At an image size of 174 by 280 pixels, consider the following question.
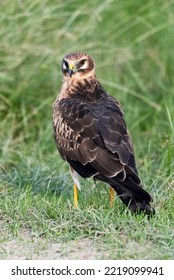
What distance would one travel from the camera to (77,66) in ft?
23.0

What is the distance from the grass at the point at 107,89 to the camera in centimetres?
576

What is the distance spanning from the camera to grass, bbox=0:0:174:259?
5.76 metres

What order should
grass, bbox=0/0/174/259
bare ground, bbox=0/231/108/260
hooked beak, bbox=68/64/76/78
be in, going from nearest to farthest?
1. bare ground, bbox=0/231/108/260
2. grass, bbox=0/0/174/259
3. hooked beak, bbox=68/64/76/78

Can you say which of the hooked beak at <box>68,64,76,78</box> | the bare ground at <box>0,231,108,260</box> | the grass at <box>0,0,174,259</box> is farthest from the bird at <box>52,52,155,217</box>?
the bare ground at <box>0,231,108,260</box>

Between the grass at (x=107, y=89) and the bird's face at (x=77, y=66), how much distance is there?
825 millimetres

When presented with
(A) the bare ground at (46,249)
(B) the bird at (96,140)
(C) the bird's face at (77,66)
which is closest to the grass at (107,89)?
(A) the bare ground at (46,249)

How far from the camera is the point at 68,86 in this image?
6.90 metres

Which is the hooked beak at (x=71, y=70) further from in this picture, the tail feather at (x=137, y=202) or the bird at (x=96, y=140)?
the tail feather at (x=137, y=202)

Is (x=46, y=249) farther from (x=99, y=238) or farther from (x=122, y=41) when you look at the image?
(x=122, y=41)

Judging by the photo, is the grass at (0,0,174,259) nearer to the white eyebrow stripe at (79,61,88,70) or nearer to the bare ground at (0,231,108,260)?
the bare ground at (0,231,108,260)

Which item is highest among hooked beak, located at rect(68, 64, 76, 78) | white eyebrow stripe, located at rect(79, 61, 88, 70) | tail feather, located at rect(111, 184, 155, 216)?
white eyebrow stripe, located at rect(79, 61, 88, 70)

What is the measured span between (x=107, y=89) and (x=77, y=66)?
8.16ft

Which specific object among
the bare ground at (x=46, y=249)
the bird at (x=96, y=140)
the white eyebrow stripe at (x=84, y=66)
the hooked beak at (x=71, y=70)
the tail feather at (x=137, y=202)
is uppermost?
the white eyebrow stripe at (x=84, y=66)

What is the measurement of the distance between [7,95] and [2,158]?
3.22ft
